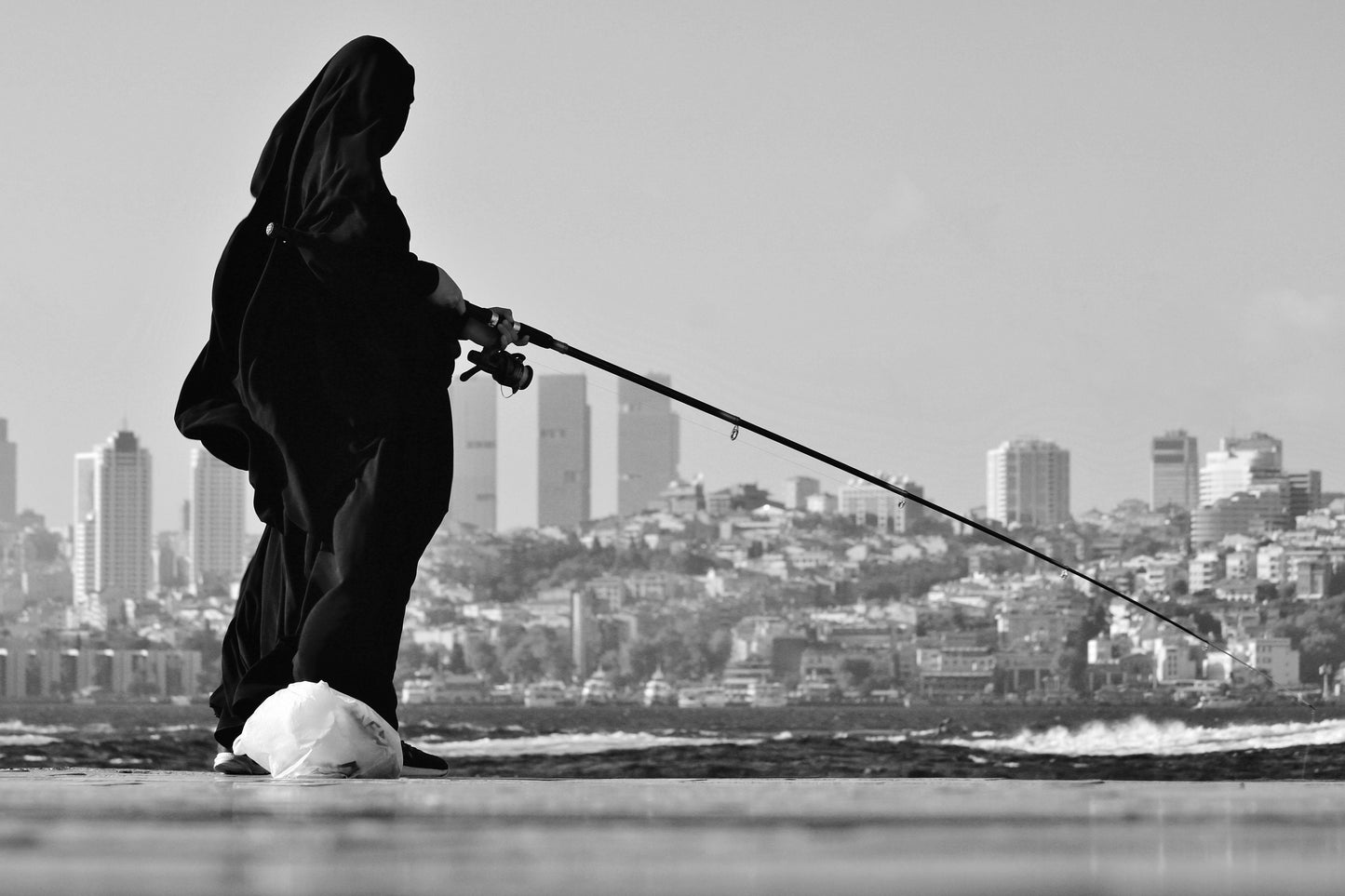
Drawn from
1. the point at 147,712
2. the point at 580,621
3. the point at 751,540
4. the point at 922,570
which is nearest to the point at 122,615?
the point at 147,712

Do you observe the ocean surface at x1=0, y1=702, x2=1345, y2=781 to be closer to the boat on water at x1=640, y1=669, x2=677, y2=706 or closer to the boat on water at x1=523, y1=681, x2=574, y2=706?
the boat on water at x1=523, y1=681, x2=574, y2=706

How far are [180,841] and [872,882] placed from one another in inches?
47.2

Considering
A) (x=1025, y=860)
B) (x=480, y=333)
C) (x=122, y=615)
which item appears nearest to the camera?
(x=1025, y=860)

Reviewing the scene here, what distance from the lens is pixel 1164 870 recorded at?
284 cm

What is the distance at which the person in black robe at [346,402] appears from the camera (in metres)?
5.84

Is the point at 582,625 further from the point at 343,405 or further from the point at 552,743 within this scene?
the point at 343,405

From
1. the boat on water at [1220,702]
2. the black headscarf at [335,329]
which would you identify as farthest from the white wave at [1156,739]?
the black headscarf at [335,329]

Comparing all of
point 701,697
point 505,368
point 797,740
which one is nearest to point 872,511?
point 701,697

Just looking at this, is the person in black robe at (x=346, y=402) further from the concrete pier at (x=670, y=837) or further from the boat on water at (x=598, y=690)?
the boat on water at (x=598, y=690)

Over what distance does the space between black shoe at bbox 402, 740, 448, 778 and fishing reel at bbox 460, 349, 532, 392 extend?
100 cm

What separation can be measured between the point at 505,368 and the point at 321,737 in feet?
3.79

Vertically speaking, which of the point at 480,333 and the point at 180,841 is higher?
the point at 480,333

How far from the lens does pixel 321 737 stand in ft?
17.9

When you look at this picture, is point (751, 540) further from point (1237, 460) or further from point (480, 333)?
point (480, 333)
